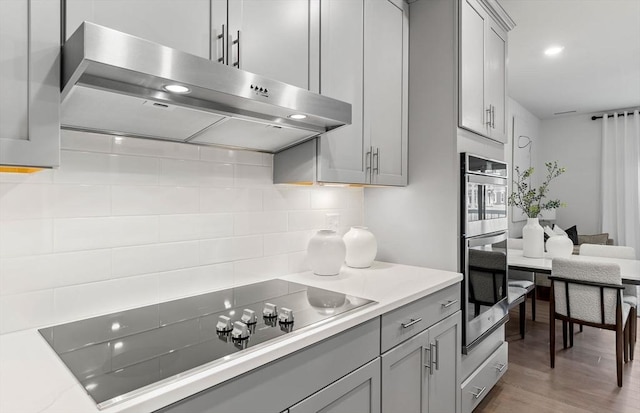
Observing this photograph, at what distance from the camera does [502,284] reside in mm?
2473

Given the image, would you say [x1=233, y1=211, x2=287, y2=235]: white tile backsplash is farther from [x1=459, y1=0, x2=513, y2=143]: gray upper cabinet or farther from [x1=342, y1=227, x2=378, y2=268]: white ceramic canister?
[x1=459, y1=0, x2=513, y2=143]: gray upper cabinet

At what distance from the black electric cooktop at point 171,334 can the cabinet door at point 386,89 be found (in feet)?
2.78

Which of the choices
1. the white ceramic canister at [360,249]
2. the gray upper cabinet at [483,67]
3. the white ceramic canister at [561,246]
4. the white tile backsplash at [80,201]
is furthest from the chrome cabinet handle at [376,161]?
the white ceramic canister at [561,246]

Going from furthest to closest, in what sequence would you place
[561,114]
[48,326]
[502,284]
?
[561,114]
[502,284]
[48,326]

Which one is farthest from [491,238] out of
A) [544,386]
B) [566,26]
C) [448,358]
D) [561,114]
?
[561,114]

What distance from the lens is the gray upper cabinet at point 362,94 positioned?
1.68 metres

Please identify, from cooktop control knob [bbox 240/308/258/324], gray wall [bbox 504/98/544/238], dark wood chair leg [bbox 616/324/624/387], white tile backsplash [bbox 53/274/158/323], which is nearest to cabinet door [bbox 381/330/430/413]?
cooktop control knob [bbox 240/308/258/324]

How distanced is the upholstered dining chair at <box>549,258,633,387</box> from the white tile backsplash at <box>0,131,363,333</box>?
7.95 ft

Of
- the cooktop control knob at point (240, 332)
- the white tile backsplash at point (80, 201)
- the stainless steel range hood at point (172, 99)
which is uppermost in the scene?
the stainless steel range hood at point (172, 99)

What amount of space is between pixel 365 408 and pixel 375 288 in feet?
1.62

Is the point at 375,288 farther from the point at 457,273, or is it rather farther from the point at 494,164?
the point at 494,164

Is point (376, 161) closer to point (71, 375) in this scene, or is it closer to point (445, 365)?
point (445, 365)

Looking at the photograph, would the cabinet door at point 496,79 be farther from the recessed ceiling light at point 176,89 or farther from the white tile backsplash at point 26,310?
the white tile backsplash at point 26,310

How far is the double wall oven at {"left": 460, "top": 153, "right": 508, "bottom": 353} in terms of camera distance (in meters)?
2.05
